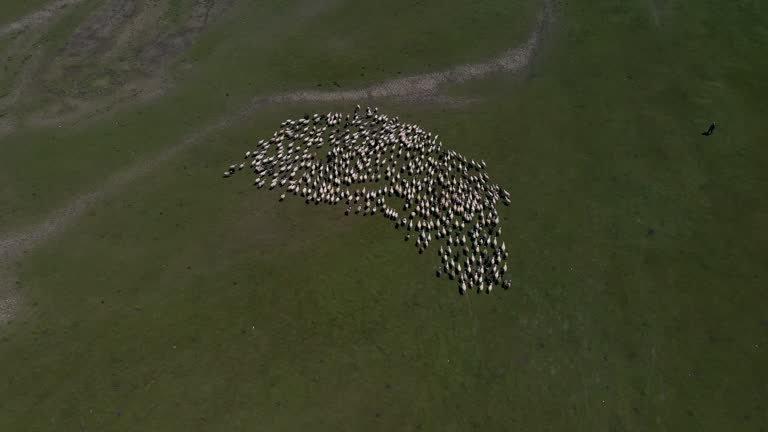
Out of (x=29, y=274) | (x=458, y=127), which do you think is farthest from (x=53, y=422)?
(x=458, y=127)

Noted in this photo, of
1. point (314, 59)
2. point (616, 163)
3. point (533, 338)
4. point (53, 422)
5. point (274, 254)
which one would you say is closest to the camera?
point (53, 422)

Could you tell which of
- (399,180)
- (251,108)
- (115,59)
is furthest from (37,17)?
(399,180)

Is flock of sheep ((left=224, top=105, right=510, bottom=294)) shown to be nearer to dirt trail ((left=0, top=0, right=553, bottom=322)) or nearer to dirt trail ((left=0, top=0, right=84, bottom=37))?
dirt trail ((left=0, top=0, right=553, bottom=322))

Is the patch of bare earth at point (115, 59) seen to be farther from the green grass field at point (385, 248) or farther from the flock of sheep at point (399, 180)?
the flock of sheep at point (399, 180)

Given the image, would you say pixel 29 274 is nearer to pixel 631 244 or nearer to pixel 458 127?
pixel 458 127

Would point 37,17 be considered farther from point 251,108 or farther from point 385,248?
point 385,248

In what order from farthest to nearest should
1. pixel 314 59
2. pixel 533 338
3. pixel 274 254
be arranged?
pixel 314 59
pixel 274 254
pixel 533 338
